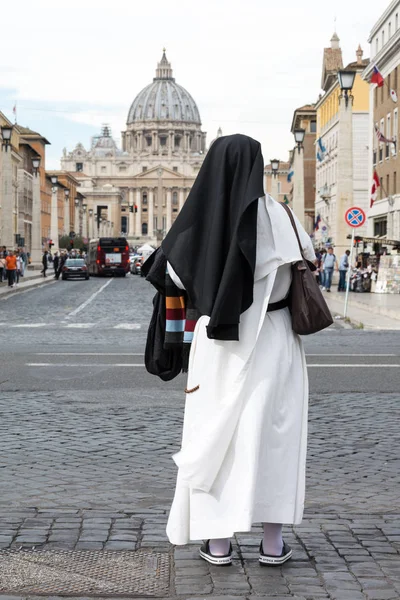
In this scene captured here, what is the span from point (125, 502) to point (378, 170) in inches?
1990

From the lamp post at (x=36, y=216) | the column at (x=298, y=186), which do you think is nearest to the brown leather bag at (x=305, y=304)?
the column at (x=298, y=186)

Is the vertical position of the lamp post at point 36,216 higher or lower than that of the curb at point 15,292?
higher

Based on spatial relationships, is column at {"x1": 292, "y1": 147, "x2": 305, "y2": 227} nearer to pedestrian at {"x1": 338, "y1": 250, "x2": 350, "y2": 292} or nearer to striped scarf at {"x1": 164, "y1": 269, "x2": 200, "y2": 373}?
pedestrian at {"x1": 338, "y1": 250, "x2": 350, "y2": 292}

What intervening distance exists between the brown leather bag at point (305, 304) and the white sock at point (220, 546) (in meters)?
0.90

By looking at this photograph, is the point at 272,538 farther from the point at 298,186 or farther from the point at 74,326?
the point at 298,186

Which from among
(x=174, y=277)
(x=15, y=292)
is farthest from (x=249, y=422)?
(x=15, y=292)

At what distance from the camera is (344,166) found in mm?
36844

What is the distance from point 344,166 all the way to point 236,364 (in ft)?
109

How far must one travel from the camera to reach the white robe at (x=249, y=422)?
14.3 feet

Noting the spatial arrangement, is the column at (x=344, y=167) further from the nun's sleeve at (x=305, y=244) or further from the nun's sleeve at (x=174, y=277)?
the nun's sleeve at (x=174, y=277)

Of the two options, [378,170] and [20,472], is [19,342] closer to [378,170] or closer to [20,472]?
[20,472]

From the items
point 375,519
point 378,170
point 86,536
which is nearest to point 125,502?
point 86,536

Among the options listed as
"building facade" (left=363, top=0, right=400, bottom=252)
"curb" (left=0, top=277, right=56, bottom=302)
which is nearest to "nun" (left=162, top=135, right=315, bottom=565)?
"curb" (left=0, top=277, right=56, bottom=302)

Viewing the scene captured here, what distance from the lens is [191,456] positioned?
4422mm
